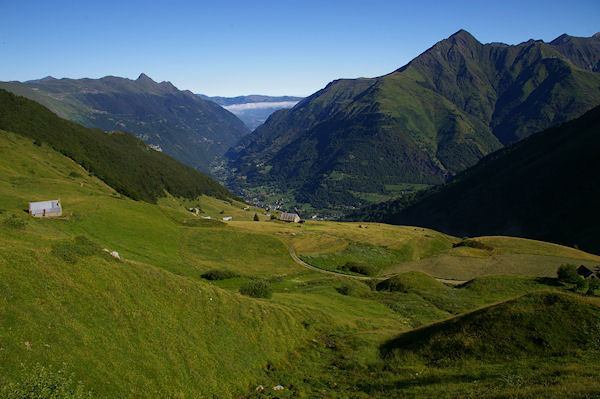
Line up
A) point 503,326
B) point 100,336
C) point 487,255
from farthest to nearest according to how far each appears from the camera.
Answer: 1. point 487,255
2. point 503,326
3. point 100,336

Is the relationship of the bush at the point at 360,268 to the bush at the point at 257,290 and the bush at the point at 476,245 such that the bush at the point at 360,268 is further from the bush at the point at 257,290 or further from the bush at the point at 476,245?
the bush at the point at 257,290

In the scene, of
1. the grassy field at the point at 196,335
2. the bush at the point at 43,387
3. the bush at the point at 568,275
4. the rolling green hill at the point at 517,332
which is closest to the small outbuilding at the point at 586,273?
the bush at the point at 568,275

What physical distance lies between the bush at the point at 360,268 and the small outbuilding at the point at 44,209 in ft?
246

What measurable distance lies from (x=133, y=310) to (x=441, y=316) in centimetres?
4976

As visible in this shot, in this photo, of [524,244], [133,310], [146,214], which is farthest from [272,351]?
[524,244]

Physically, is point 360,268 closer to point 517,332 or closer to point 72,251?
point 517,332

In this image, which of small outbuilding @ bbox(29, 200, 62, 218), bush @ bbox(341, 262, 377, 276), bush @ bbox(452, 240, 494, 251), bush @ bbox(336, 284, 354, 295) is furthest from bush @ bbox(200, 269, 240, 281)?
bush @ bbox(452, 240, 494, 251)

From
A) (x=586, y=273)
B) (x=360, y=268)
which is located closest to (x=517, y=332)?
(x=360, y=268)

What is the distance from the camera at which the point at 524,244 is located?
13162cm

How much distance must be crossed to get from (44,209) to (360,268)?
81.0 meters

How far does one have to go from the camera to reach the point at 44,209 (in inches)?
3054

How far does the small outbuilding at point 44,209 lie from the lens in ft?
248

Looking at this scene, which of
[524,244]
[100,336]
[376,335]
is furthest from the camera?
[524,244]

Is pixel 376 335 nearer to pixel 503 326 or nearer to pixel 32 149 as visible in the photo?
pixel 503 326
